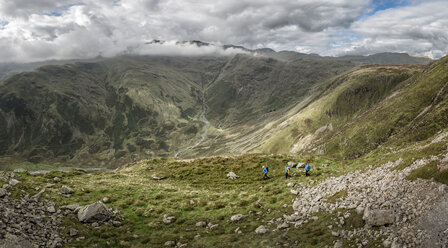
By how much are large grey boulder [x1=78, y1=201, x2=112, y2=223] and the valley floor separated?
128 mm

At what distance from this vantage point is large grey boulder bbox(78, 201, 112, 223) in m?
25.0

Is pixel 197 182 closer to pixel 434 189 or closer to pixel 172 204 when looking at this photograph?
pixel 172 204

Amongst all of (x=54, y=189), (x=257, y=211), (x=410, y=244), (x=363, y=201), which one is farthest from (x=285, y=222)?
(x=54, y=189)

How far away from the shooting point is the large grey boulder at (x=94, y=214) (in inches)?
985

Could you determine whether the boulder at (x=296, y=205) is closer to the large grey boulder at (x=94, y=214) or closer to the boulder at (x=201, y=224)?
the boulder at (x=201, y=224)

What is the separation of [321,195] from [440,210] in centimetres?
1082

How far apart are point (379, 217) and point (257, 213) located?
1200cm

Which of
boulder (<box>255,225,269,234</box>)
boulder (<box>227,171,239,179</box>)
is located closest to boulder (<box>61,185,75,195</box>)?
boulder (<box>227,171,239,179</box>)

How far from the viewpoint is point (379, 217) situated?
17016 millimetres

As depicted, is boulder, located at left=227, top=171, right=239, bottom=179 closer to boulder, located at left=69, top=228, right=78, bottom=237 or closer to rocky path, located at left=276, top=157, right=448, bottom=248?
rocky path, located at left=276, top=157, right=448, bottom=248

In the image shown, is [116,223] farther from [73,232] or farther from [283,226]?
Result: [283,226]

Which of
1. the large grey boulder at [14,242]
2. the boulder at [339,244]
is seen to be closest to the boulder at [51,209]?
the large grey boulder at [14,242]

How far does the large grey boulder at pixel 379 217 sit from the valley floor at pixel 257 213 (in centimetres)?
6

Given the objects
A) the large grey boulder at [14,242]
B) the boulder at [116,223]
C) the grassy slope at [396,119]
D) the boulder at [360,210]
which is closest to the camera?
the large grey boulder at [14,242]
